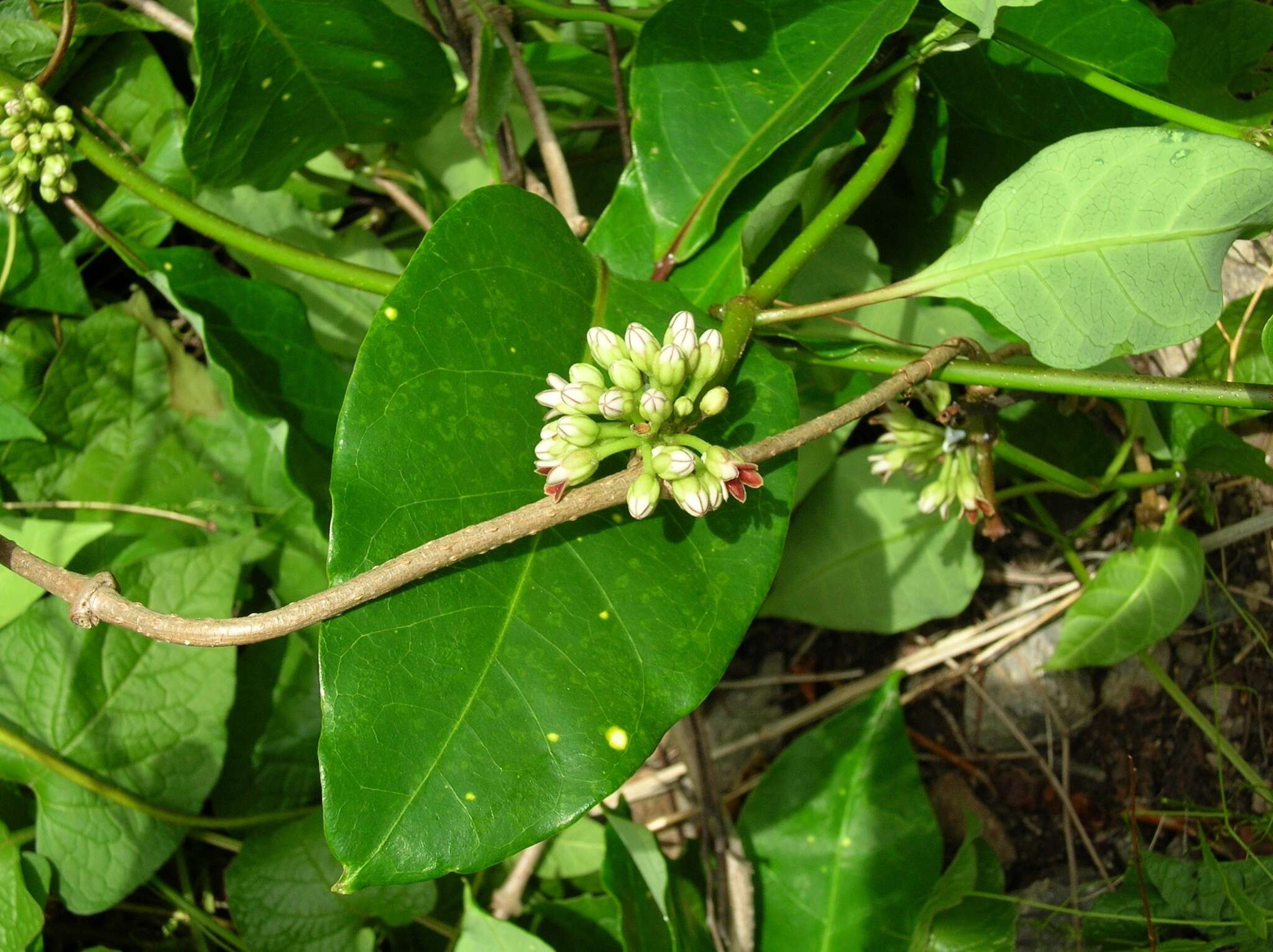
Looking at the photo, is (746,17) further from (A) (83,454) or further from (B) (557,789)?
(A) (83,454)

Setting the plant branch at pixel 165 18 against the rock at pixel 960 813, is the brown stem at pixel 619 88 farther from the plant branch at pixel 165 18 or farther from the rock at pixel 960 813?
the rock at pixel 960 813

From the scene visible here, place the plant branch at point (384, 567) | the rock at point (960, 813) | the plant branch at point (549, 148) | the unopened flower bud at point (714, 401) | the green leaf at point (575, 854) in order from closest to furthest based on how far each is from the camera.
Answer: the plant branch at point (384, 567)
the unopened flower bud at point (714, 401)
the plant branch at point (549, 148)
the green leaf at point (575, 854)
the rock at point (960, 813)

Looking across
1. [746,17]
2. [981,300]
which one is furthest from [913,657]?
[746,17]

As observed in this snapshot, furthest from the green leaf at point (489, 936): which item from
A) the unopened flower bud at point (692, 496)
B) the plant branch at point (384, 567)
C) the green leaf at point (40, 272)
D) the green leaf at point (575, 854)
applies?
the green leaf at point (40, 272)

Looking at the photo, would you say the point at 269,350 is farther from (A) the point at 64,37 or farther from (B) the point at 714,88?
(B) the point at 714,88

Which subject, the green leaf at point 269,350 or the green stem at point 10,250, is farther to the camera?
the green stem at point 10,250

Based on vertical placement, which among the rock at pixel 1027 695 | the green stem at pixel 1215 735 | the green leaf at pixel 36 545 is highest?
the green leaf at pixel 36 545
